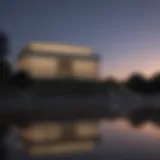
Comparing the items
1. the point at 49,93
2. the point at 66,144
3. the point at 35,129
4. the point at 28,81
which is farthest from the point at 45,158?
the point at 49,93

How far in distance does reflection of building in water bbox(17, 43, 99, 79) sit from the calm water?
3156 mm

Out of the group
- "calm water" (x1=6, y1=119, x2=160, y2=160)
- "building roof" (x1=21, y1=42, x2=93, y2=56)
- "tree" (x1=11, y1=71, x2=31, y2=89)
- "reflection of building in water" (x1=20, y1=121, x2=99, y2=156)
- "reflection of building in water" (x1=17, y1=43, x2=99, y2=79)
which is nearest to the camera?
"calm water" (x1=6, y1=119, x2=160, y2=160)

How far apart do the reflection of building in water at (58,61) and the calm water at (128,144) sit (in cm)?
316

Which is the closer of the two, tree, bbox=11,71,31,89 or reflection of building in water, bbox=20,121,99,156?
reflection of building in water, bbox=20,121,99,156

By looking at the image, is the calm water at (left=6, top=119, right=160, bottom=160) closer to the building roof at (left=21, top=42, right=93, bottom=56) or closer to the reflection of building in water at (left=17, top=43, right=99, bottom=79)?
the reflection of building in water at (left=17, top=43, right=99, bottom=79)

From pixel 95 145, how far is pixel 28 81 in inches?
161

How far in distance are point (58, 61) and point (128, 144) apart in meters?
4.72

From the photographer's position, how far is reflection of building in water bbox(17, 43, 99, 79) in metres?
7.14

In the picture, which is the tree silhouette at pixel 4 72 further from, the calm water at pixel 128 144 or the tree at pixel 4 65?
the calm water at pixel 128 144

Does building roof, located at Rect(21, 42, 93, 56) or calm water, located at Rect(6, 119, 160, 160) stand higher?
building roof, located at Rect(21, 42, 93, 56)

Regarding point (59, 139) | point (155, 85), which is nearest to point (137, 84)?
point (155, 85)

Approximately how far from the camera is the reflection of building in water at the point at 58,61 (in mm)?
7137

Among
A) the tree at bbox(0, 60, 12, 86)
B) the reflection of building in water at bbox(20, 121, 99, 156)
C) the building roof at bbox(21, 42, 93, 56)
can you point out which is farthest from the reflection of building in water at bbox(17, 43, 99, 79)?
the reflection of building in water at bbox(20, 121, 99, 156)

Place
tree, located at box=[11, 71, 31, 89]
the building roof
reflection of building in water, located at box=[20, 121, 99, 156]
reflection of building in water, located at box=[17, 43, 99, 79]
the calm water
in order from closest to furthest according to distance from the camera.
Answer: the calm water
reflection of building in water, located at box=[20, 121, 99, 156]
tree, located at box=[11, 71, 31, 89]
reflection of building in water, located at box=[17, 43, 99, 79]
the building roof
